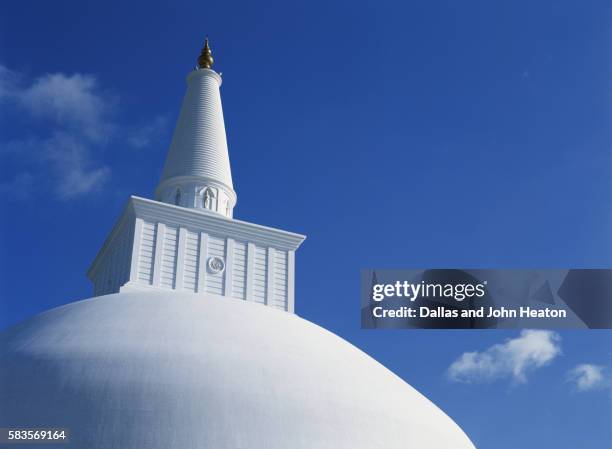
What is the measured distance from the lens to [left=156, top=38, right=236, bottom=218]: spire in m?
24.6

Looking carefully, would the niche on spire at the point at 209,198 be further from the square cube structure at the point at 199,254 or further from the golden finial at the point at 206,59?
the golden finial at the point at 206,59

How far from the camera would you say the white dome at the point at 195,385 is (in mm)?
13492

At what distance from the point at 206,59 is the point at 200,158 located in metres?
4.60

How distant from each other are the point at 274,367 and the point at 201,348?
1.49 metres

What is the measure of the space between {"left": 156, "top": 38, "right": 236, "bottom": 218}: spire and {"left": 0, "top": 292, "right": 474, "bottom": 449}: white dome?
7.24m

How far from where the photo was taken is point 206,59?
2780cm

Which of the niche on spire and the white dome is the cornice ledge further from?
the white dome

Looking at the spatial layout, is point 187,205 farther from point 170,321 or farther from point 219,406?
point 219,406

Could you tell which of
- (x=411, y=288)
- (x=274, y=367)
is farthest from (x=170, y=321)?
(x=411, y=288)

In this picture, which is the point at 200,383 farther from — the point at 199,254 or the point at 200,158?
the point at 200,158

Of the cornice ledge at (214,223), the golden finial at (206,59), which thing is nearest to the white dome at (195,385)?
the cornice ledge at (214,223)

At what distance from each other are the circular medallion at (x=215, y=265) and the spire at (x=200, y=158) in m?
1.85

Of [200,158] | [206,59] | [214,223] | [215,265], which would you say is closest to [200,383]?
[215,265]

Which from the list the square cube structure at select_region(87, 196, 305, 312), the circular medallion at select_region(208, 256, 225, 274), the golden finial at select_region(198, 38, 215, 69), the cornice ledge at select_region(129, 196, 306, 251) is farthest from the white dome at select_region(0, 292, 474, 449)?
the golden finial at select_region(198, 38, 215, 69)
